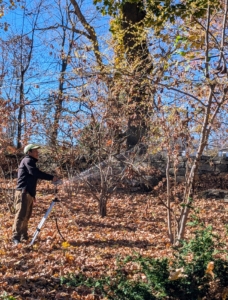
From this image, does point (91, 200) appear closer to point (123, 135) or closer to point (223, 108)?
point (123, 135)

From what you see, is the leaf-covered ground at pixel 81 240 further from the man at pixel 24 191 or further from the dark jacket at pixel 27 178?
the dark jacket at pixel 27 178

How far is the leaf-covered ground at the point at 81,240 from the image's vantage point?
4793 mm

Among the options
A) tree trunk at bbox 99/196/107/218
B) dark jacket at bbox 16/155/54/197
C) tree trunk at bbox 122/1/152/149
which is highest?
tree trunk at bbox 122/1/152/149

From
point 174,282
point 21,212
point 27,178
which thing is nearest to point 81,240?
point 21,212

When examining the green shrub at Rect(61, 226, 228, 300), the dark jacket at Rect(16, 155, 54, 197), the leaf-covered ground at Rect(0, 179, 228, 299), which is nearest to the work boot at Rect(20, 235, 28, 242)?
the leaf-covered ground at Rect(0, 179, 228, 299)

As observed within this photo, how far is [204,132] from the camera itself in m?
5.39

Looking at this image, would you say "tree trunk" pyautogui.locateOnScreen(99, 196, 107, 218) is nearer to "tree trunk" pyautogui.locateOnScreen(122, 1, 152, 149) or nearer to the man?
"tree trunk" pyautogui.locateOnScreen(122, 1, 152, 149)

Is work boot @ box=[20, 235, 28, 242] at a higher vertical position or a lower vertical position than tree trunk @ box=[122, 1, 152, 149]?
lower

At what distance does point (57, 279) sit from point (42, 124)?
4168 millimetres

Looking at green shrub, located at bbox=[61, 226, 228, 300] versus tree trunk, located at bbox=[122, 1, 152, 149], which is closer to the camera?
green shrub, located at bbox=[61, 226, 228, 300]

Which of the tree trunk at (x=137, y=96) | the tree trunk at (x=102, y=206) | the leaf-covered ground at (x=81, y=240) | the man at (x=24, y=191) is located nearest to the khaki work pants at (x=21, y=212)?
the man at (x=24, y=191)

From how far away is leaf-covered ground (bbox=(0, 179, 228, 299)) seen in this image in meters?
4.79

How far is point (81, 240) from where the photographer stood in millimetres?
6715

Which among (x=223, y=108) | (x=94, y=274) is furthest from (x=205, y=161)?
(x=94, y=274)
